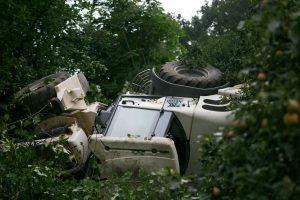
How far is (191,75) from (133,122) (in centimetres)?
224

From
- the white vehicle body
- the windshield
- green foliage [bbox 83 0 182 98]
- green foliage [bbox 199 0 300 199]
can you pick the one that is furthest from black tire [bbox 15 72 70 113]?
green foliage [bbox 199 0 300 199]

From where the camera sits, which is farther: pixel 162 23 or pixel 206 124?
pixel 162 23

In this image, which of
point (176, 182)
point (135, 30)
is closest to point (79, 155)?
point (176, 182)

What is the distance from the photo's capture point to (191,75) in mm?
9617

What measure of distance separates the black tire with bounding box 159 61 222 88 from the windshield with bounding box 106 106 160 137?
134cm

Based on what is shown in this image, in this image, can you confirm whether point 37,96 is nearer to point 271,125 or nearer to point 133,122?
point 133,122

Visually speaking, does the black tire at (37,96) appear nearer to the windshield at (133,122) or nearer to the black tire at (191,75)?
the windshield at (133,122)

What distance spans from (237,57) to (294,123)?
7.24 meters

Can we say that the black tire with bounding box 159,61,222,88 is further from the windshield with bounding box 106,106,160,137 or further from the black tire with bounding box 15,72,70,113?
the black tire with bounding box 15,72,70,113

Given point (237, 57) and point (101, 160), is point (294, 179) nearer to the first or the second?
point (101, 160)

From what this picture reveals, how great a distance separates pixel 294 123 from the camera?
96.2 inches

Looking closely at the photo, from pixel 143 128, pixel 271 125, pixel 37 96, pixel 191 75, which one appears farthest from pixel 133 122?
pixel 271 125

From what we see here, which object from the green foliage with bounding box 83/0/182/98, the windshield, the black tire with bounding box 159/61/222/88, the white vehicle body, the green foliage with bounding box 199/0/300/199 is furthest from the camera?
the green foliage with bounding box 83/0/182/98

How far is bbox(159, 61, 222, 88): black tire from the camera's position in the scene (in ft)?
29.4
